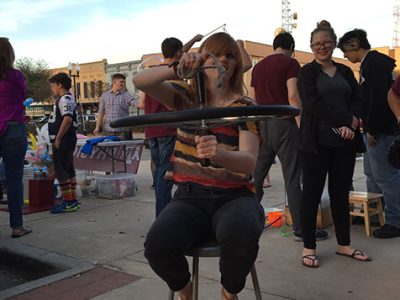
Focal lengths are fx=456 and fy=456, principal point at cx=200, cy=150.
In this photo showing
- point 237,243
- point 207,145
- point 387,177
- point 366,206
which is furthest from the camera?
point 366,206

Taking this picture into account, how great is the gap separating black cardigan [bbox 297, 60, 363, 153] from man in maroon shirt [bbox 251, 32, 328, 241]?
30 centimetres

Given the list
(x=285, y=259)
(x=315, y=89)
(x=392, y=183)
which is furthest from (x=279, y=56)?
(x=285, y=259)

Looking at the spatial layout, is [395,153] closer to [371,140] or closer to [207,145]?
[371,140]

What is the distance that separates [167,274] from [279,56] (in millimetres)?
2655

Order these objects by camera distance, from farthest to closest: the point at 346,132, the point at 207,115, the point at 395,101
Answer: the point at 346,132 < the point at 395,101 < the point at 207,115

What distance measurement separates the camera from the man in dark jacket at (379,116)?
13.4 ft

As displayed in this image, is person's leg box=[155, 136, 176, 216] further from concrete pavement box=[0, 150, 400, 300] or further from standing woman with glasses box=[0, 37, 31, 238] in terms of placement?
standing woman with glasses box=[0, 37, 31, 238]

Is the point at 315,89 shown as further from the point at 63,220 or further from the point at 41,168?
the point at 41,168

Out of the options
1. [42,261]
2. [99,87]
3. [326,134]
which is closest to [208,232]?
[326,134]

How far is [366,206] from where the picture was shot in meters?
4.32

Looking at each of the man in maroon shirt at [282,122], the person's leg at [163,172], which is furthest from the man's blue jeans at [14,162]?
the man in maroon shirt at [282,122]

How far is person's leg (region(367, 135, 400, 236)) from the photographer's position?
4172 mm

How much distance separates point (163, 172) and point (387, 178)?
2.09 metres

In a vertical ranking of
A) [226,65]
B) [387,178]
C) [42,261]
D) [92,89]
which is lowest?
[42,261]
